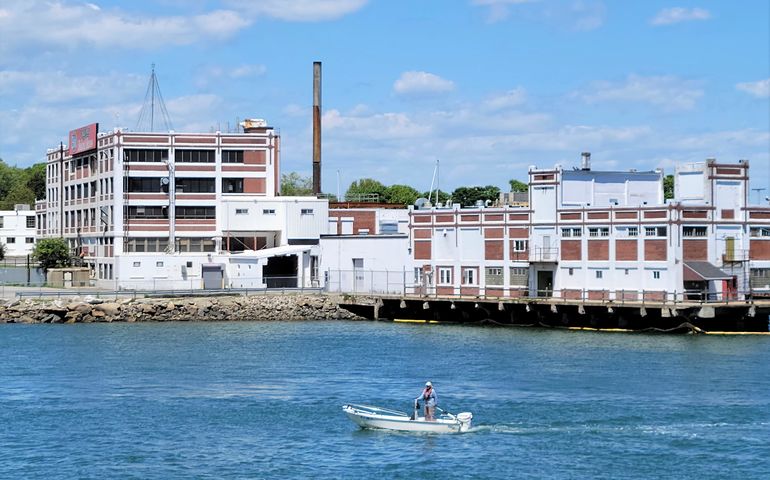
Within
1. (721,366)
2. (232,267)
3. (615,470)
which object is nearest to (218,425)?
(615,470)

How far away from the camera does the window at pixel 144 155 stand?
402 ft

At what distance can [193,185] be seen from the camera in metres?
123

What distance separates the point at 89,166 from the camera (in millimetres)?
130875

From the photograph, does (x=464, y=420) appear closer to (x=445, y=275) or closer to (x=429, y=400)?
(x=429, y=400)

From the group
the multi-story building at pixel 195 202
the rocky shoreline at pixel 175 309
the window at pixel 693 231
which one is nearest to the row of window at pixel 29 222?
the multi-story building at pixel 195 202

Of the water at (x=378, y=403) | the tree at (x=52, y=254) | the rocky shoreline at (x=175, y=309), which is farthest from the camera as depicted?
the tree at (x=52, y=254)

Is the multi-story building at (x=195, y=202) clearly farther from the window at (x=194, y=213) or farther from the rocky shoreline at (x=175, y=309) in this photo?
the rocky shoreline at (x=175, y=309)

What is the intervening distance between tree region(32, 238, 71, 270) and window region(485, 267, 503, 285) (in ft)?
168

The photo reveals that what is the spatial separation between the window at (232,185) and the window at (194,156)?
8.46 ft

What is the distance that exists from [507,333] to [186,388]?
32695 millimetres

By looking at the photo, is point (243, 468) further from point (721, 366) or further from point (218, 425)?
point (721, 366)

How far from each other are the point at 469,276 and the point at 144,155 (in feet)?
129

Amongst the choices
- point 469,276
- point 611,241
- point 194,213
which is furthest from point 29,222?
point 611,241

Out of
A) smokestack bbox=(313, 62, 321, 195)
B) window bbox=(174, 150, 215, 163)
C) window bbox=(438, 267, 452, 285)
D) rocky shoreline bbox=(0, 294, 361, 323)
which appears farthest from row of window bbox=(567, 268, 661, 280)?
smokestack bbox=(313, 62, 321, 195)
